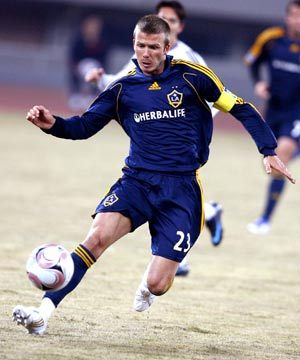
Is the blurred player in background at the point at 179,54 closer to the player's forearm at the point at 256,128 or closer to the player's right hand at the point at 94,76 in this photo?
the player's right hand at the point at 94,76

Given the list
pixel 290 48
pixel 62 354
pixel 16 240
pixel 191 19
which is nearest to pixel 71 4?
pixel 191 19

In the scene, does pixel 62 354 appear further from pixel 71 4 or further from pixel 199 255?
pixel 71 4

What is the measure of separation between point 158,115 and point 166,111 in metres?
0.06

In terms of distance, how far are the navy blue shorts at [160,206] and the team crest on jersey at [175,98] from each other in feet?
1.52

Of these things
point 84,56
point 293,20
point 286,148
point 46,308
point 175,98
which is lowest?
point 84,56

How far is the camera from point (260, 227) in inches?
477

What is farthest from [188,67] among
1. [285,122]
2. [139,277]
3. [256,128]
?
[285,122]

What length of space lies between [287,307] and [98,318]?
71.1 inches

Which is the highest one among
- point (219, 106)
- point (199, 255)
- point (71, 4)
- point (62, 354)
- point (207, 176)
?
point (219, 106)

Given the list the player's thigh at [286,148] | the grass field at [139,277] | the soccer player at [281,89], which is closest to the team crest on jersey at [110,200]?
the grass field at [139,277]

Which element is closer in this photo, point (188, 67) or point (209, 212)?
point (188, 67)

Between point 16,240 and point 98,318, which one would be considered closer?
point 98,318

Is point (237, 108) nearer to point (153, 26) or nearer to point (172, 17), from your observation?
point (153, 26)

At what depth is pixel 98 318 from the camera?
702 centimetres
